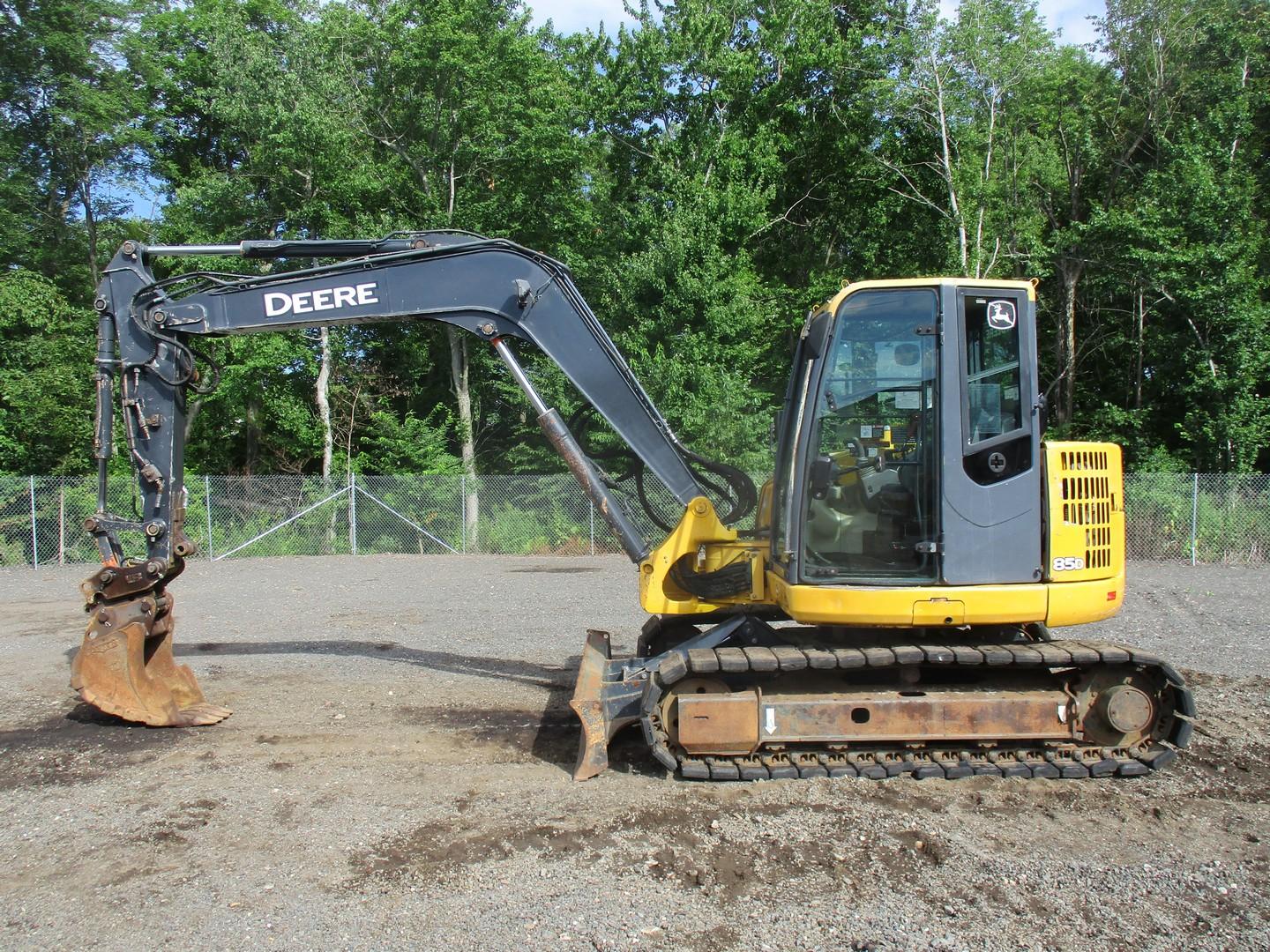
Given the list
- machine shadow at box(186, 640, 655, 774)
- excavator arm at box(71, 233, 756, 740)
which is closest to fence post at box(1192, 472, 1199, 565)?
machine shadow at box(186, 640, 655, 774)

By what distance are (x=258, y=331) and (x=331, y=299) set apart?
0.68m

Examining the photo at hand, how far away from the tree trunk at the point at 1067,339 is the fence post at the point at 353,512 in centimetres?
1787

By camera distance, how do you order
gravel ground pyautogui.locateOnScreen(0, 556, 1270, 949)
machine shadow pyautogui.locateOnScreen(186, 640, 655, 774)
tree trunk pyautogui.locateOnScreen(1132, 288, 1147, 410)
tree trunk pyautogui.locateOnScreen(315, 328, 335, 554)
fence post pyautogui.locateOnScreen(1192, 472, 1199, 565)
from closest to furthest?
1. gravel ground pyautogui.locateOnScreen(0, 556, 1270, 949)
2. machine shadow pyautogui.locateOnScreen(186, 640, 655, 774)
3. fence post pyautogui.locateOnScreen(1192, 472, 1199, 565)
4. tree trunk pyautogui.locateOnScreen(1132, 288, 1147, 410)
5. tree trunk pyautogui.locateOnScreen(315, 328, 335, 554)

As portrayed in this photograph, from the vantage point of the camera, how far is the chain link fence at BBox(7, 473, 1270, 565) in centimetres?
1811

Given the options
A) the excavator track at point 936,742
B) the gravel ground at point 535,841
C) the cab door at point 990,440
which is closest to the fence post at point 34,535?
the gravel ground at point 535,841

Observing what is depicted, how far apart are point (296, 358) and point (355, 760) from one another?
754 inches

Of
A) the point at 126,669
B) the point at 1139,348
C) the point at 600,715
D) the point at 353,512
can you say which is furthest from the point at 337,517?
the point at 1139,348

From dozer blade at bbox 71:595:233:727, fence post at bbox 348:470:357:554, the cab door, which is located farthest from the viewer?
fence post at bbox 348:470:357:554

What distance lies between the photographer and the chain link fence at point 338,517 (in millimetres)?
18109

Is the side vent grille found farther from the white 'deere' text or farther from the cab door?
the white 'deere' text

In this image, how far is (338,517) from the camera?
19156mm

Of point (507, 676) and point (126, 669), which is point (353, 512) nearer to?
point (507, 676)

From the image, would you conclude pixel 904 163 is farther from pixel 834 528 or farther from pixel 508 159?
pixel 834 528

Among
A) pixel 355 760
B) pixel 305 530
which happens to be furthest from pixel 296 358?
pixel 355 760
